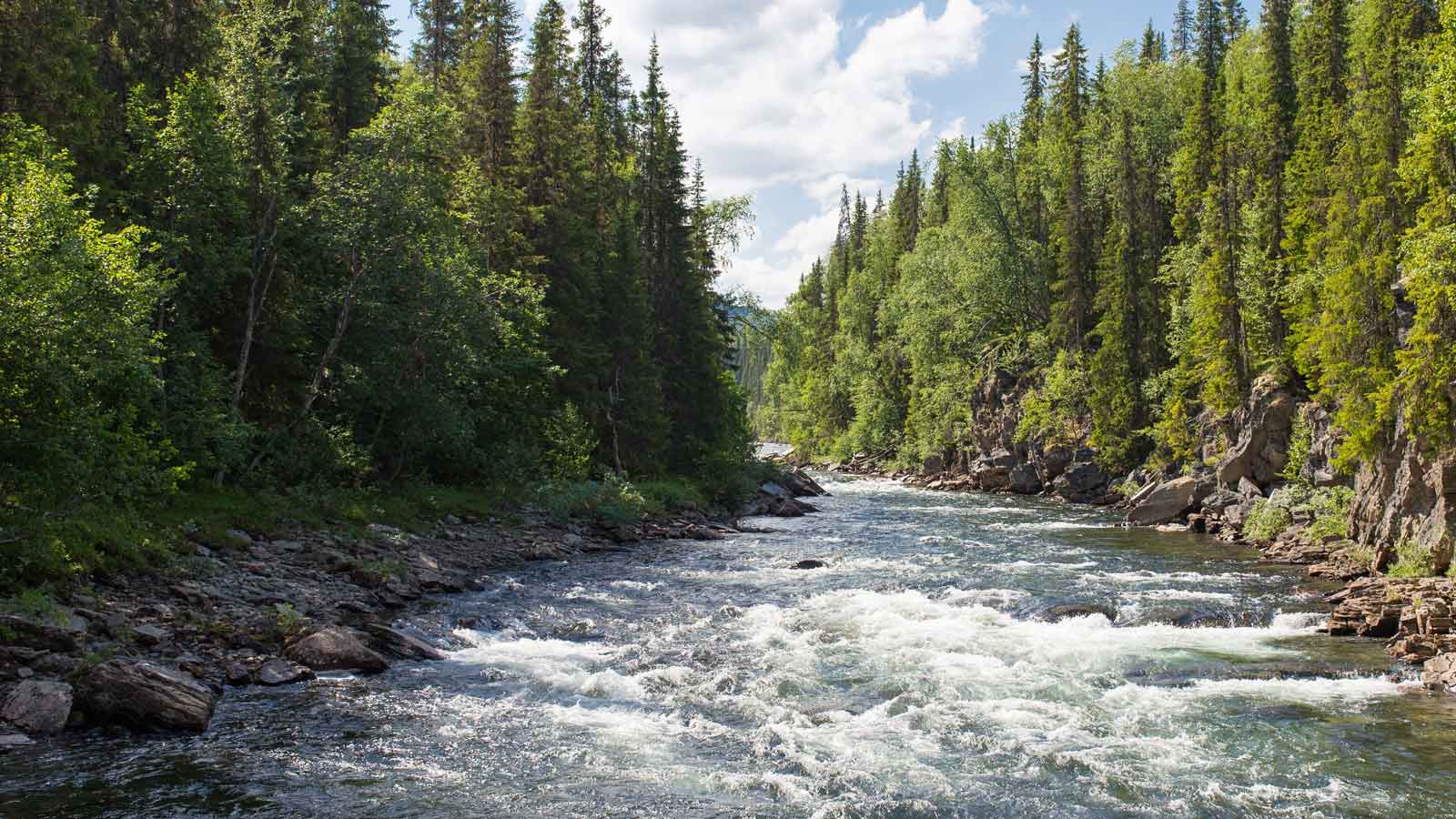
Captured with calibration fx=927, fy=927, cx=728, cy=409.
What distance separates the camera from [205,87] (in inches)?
879

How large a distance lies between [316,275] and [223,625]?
15634 millimetres

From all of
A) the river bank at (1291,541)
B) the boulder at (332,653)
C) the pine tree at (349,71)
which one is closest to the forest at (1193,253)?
the river bank at (1291,541)

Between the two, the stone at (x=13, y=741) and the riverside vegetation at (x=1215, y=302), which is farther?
the riverside vegetation at (x=1215, y=302)

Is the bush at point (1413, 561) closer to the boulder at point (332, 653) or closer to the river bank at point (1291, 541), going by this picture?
the river bank at point (1291, 541)

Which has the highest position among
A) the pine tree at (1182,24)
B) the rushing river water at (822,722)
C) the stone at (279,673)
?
the pine tree at (1182,24)

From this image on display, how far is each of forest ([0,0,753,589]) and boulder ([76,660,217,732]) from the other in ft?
11.5

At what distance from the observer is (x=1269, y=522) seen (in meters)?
29.8

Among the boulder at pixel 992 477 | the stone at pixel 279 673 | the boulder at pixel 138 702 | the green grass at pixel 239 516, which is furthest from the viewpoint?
the boulder at pixel 992 477

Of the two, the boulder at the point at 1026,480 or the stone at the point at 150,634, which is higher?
the boulder at the point at 1026,480

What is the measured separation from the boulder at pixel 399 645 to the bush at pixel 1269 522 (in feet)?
85.4

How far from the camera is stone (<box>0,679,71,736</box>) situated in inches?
405

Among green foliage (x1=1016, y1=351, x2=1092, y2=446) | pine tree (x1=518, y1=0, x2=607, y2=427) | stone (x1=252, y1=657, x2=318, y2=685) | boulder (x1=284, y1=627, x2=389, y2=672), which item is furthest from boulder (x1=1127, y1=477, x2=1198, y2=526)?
stone (x1=252, y1=657, x2=318, y2=685)

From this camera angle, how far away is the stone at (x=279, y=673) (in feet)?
42.2

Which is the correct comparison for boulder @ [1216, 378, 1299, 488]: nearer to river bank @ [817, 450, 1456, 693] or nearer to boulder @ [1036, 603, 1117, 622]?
river bank @ [817, 450, 1456, 693]
